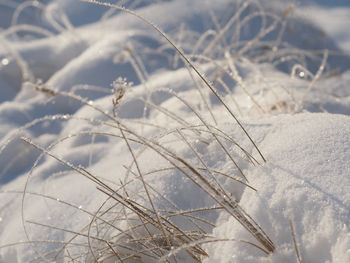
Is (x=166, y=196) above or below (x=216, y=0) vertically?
below

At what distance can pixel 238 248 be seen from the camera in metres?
0.70

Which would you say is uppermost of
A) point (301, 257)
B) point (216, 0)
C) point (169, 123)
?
point (216, 0)

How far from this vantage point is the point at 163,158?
1.04m

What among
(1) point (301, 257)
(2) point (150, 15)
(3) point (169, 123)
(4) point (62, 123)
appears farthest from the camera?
(2) point (150, 15)

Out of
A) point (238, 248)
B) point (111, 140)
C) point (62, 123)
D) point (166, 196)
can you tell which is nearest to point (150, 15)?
point (62, 123)

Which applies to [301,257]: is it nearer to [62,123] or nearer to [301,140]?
[301,140]

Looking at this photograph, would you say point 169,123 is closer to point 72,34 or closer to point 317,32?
point 72,34

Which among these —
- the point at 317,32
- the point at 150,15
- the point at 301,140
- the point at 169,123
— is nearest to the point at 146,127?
the point at 169,123

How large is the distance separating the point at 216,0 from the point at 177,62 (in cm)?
109

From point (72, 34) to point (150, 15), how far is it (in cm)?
63

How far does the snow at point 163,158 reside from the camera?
27.7 inches

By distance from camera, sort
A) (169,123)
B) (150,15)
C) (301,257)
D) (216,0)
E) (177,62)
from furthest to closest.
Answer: (216,0) < (150,15) < (177,62) < (169,123) < (301,257)

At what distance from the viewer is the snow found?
704mm

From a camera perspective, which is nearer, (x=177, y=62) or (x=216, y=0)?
(x=177, y=62)
